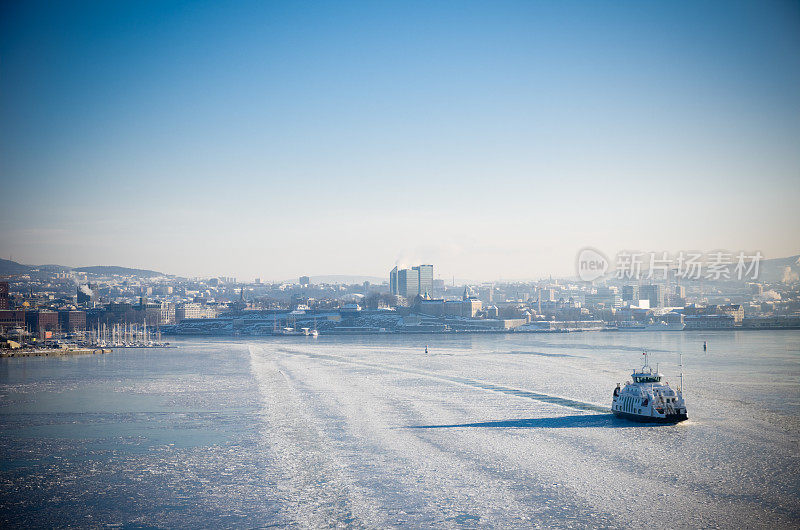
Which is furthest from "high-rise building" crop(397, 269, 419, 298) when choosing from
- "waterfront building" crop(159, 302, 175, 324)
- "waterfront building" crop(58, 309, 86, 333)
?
"waterfront building" crop(58, 309, 86, 333)

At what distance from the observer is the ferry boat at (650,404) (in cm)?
2083

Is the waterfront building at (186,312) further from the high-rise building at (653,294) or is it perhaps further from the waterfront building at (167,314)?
the high-rise building at (653,294)

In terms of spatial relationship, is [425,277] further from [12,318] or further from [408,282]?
[12,318]

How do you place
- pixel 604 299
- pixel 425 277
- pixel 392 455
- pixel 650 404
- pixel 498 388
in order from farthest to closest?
pixel 425 277, pixel 604 299, pixel 498 388, pixel 650 404, pixel 392 455

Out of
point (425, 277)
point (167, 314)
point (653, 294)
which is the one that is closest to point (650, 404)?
point (167, 314)

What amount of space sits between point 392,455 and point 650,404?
951cm

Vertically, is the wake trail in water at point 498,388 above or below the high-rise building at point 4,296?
below

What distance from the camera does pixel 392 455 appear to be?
16.5 metres

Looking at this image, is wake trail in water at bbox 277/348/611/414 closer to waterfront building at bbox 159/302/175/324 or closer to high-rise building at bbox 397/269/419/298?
waterfront building at bbox 159/302/175/324

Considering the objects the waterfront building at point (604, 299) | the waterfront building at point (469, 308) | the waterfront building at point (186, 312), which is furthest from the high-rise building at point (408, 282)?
the waterfront building at point (186, 312)

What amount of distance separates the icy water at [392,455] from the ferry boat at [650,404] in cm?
53

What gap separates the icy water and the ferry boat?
0.53 m

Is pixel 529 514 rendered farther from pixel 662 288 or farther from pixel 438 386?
pixel 662 288

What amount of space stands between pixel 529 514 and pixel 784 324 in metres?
101
